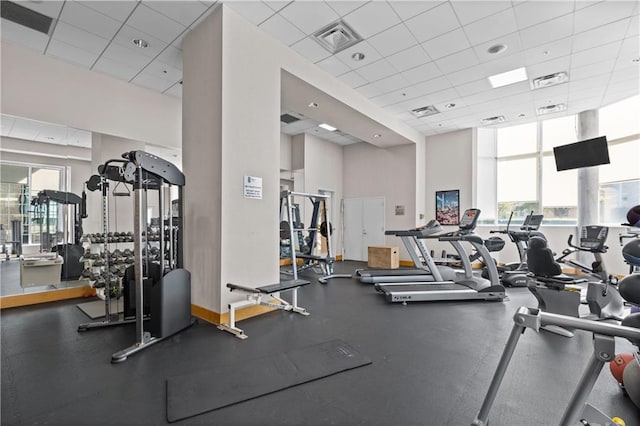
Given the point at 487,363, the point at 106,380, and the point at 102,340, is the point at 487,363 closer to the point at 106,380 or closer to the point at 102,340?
the point at 106,380

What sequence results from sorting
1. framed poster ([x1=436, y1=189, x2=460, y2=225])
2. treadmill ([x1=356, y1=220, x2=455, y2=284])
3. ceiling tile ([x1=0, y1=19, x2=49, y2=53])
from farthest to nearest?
framed poster ([x1=436, y1=189, x2=460, y2=225])
treadmill ([x1=356, y1=220, x2=455, y2=284])
ceiling tile ([x1=0, y1=19, x2=49, y2=53])

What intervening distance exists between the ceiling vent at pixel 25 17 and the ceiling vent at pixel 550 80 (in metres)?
7.52

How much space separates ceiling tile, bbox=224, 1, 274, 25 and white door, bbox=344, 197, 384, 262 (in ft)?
20.2

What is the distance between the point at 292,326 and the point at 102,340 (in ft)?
6.49

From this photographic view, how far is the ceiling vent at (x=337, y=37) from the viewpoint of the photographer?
4.02 meters

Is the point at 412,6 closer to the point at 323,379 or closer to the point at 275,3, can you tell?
the point at 275,3

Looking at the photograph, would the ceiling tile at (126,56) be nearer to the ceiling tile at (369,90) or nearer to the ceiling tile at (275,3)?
the ceiling tile at (275,3)

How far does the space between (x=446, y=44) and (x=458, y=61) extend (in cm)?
59

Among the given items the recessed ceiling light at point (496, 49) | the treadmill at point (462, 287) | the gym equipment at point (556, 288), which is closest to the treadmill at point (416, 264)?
the treadmill at point (462, 287)

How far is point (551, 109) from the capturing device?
671cm

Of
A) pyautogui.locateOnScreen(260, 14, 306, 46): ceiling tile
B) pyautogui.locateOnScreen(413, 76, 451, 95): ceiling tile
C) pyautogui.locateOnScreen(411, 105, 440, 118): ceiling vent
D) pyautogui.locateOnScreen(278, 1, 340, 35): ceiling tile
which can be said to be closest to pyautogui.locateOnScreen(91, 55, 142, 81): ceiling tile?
pyautogui.locateOnScreen(260, 14, 306, 46): ceiling tile

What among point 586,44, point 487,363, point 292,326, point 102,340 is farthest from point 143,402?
point 586,44

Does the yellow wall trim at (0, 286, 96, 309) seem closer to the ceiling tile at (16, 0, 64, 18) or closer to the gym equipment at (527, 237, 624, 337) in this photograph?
the ceiling tile at (16, 0, 64, 18)

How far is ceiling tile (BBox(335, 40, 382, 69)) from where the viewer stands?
14.6 ft
